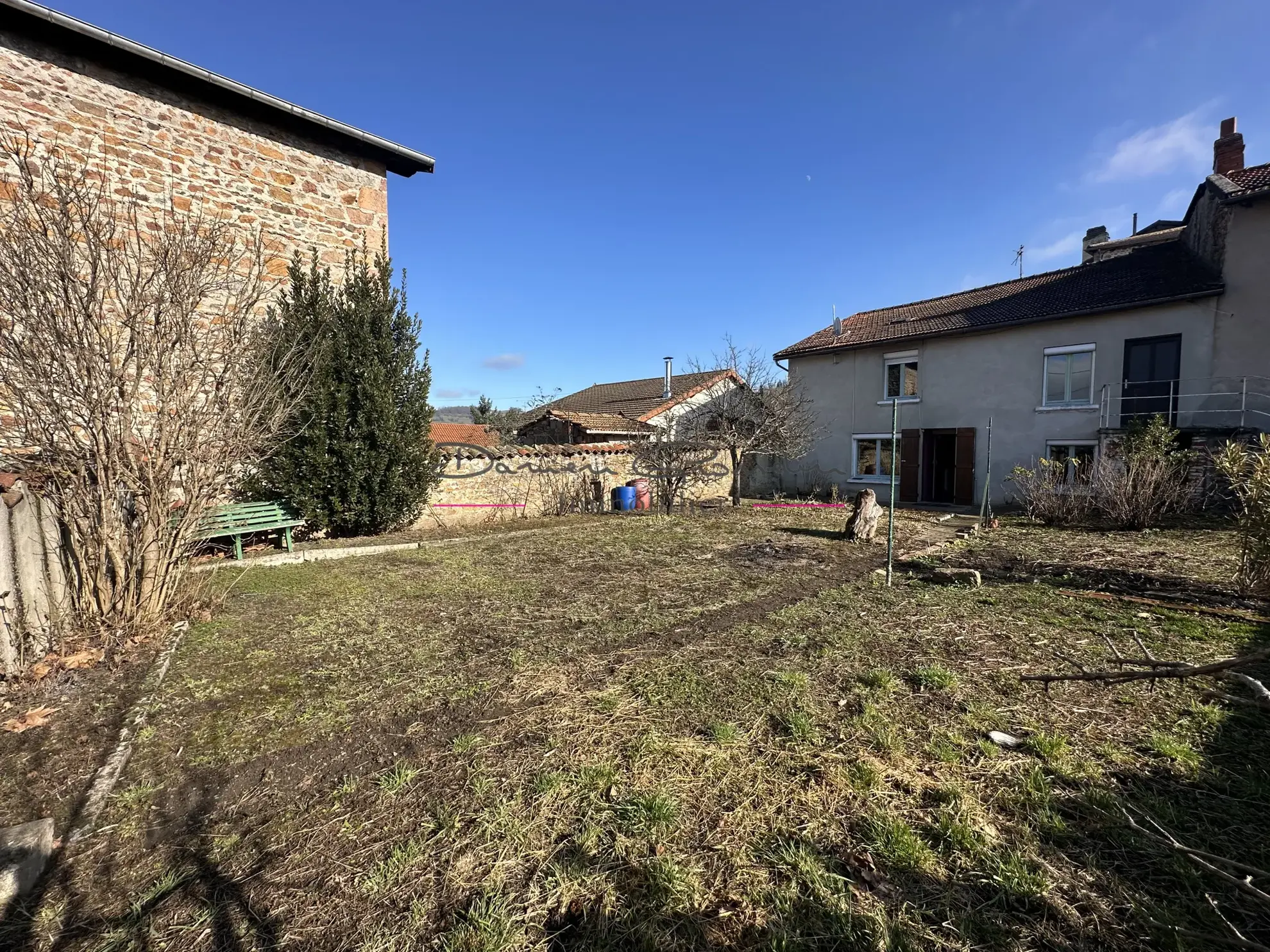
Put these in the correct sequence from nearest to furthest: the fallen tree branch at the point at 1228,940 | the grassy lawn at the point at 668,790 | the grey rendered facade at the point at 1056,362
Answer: the fallen tree branch at the point at 1228,940
the grassy lawn at the point at 668,790
the grey rendered facade at the point at 1056,362

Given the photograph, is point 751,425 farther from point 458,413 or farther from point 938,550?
point 458,413

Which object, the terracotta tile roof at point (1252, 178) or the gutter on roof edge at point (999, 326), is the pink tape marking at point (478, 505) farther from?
the terracotta tile roof at point (1252, 178)

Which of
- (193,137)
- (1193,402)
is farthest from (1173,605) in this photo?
(193,137)

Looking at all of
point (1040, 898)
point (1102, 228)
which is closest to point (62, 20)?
point (1040, 898)

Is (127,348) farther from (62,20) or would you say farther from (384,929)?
(62,20)

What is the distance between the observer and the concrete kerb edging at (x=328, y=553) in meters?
7.18

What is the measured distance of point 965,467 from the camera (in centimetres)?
1530

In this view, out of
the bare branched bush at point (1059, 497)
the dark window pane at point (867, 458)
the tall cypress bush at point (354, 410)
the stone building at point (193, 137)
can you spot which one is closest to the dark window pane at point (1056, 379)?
the bare branched bush at point (1059, 497)

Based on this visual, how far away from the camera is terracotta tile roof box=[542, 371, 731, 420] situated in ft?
67.5

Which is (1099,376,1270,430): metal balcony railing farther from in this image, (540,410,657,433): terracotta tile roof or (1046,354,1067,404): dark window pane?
(540,410,657,433): terracotta tile roof

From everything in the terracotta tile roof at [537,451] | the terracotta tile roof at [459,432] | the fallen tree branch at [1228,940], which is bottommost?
the fallen tree branch at [1228,940]

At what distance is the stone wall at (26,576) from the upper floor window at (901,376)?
1772cm

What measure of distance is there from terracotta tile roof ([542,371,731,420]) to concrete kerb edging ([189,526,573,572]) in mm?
10731

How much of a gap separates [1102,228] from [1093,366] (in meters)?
11.0
